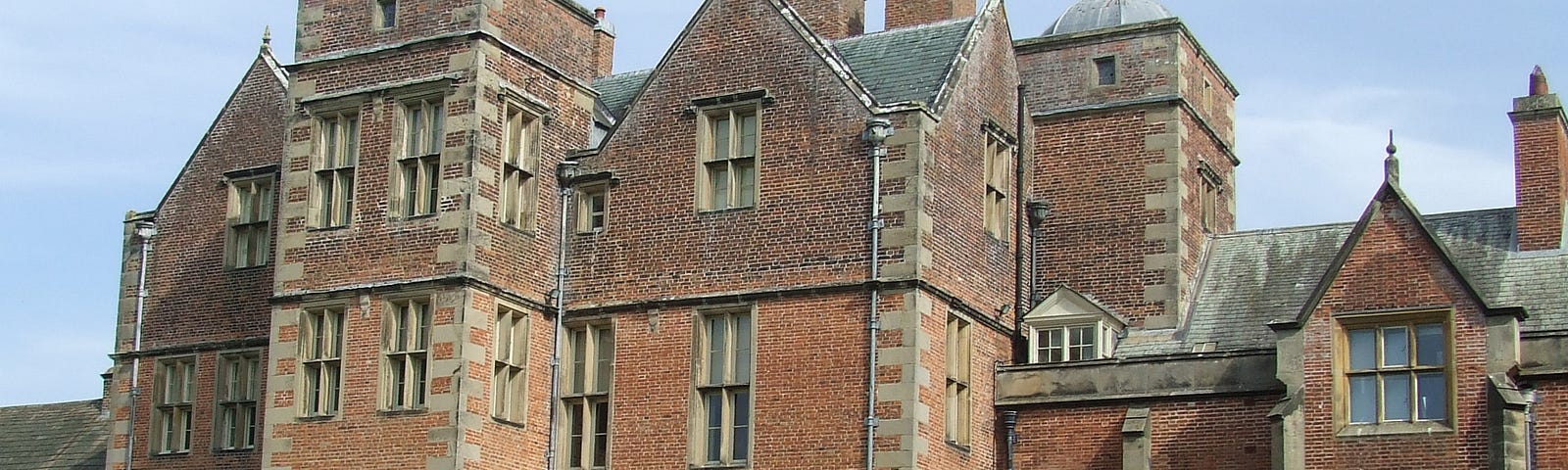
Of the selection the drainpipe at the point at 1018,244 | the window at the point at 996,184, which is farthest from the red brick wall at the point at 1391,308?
the window at the point at 996,184

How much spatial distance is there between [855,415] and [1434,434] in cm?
683

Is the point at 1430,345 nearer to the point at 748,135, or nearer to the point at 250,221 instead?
the point at 748,135

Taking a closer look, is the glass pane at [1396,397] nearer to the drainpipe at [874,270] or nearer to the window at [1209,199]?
the drainpipe at [874,270]

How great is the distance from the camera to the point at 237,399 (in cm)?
3200

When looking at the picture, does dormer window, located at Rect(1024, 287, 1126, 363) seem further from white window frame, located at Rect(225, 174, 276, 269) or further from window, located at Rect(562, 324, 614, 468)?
white window frame, located at Rect(225, 174, 276, 269)

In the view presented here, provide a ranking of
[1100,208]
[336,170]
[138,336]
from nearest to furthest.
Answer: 1. [336,170]
2. [1100,208]
3. [138,336]

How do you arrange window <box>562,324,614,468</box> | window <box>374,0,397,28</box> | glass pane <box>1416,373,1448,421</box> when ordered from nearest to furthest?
glass pane <box>1416,373,1448,421</box>, window <box>562,324,614,468</box>, window <box>374,0,397,28</box>

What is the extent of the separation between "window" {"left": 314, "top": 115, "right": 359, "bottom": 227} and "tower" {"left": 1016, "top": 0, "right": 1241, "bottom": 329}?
9670 mm

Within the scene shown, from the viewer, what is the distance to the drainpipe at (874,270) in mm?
27141

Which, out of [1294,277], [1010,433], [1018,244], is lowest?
[1010,433]

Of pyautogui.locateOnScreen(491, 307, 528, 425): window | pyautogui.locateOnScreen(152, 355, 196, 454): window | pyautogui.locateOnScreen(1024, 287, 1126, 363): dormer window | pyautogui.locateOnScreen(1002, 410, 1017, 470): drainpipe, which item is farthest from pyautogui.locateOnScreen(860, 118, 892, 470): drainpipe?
pyautogui.locateOnScreen(152, 355, 196, 454): window

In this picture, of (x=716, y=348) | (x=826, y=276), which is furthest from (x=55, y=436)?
(x=826, y=276)

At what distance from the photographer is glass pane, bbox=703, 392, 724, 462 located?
28391 mm

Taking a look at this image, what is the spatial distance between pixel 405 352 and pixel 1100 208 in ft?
32.7
